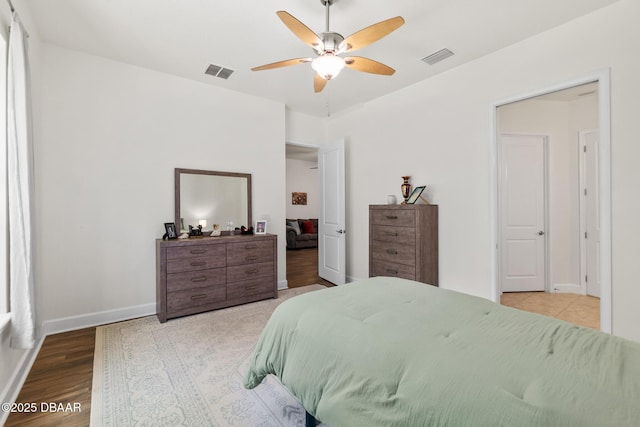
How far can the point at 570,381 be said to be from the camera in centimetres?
87

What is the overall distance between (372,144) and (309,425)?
3.59m

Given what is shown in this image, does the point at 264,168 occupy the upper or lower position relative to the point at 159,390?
upper

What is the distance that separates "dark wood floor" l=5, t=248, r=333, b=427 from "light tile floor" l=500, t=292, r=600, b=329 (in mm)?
4288

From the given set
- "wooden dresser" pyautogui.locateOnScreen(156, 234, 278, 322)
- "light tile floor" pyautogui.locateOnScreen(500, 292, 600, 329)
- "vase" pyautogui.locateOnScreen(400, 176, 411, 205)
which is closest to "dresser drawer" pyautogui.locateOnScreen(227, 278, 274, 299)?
"wooden dresser" pyautogui.locateOnScreen(156, 234, 278, 322)

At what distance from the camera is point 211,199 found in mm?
3680

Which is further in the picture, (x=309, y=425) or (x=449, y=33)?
(x=449, y=33)

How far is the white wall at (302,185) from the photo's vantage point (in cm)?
881

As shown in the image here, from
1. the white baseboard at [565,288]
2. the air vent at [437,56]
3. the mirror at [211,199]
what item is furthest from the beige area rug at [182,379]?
the white baseboard at [565,288]

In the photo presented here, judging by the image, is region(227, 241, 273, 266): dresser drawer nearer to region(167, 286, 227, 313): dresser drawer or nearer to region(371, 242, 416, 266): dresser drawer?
region(167, 286, 227, 313): dresser drawer

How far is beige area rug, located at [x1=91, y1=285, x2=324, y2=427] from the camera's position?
5.47 feet

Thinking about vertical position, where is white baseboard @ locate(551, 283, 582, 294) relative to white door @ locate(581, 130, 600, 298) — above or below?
below

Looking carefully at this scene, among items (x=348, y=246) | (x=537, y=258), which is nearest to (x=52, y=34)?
(x=348, y=246)

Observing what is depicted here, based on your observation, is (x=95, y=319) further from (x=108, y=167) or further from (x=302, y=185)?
(x=302, y=185)

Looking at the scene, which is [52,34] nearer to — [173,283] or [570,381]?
[173,283]
